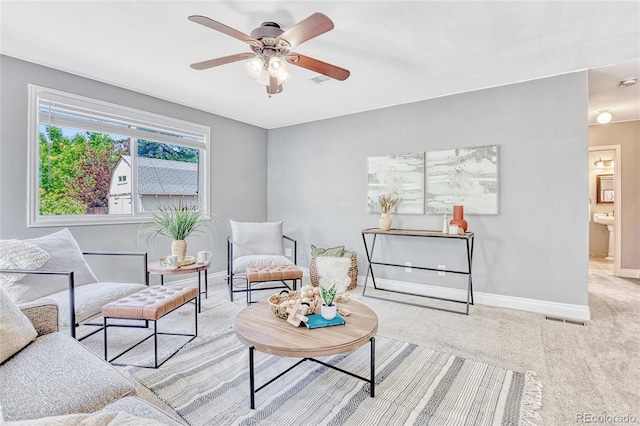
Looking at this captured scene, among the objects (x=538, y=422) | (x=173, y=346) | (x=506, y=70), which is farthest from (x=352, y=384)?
(x=506, y=70)

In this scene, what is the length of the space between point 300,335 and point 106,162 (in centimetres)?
308

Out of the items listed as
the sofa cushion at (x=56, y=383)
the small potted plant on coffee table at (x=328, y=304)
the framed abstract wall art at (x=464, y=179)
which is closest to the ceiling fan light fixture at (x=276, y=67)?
the small potted plant on coffee table at (x=328, y=304)

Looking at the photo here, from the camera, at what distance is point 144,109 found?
364 cm

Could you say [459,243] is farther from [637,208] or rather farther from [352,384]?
[637,208]

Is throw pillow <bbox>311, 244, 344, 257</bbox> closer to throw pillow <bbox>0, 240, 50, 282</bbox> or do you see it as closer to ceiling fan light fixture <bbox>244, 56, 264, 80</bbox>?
ceiling fan light fixture <bbox>244, 56, 264, 80</bbox>

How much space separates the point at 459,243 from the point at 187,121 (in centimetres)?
373

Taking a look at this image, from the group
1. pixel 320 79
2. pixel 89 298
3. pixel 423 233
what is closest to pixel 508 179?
pixel 423 233

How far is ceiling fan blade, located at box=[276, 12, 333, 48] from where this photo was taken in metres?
1.67

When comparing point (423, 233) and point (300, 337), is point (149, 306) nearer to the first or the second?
point (300, 337)

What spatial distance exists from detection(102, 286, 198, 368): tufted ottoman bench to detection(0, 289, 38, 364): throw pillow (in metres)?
0.69

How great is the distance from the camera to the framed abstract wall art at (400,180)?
3881 millimetres

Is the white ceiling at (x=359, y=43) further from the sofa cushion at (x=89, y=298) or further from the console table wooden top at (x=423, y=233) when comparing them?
the sofa cushion at (x=89, y=298)

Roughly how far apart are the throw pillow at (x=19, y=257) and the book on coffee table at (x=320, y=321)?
6.56ft

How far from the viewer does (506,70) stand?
9.75 ft
